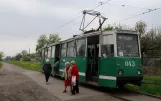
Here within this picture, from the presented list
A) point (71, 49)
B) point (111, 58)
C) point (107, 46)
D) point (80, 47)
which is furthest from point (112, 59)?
→ point (71, 49)

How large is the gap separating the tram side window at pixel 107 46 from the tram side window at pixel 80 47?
239 centimetres

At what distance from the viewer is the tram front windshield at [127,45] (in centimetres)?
1338

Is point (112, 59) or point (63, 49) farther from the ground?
point (63, 49)

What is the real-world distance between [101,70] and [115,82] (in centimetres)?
125

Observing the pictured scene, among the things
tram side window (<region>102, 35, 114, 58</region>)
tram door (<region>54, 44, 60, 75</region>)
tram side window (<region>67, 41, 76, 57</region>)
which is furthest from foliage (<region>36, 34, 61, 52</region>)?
tram side window (<region>102, 35, 114, 58</region>)

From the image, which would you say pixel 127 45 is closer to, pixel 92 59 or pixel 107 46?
pixel 107 46

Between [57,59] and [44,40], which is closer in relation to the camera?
[57,59]

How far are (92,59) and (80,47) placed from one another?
152 cm

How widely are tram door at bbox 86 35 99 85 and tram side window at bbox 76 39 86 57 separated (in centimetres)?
45

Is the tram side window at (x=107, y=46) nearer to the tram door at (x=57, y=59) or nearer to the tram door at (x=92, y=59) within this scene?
the tram door at (x=92, y=59)

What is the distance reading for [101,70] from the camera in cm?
1385

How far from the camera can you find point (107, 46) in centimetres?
1374

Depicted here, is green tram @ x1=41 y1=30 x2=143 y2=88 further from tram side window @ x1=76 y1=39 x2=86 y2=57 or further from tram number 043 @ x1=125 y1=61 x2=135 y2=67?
tram side window @ x1=76 y1=39 x2=86 y2=57

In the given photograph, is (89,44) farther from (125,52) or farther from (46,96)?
(46,96)
